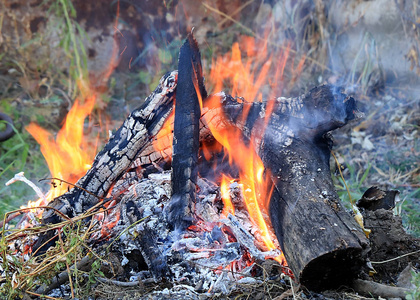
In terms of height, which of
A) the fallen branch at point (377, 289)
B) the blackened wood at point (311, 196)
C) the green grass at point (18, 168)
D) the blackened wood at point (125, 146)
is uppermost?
the green grass at point (18, 168)

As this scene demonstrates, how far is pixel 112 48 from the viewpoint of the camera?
5.84 m

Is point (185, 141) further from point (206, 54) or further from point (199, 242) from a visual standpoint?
point (206, 54)

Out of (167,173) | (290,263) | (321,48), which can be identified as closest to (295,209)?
(290,263)

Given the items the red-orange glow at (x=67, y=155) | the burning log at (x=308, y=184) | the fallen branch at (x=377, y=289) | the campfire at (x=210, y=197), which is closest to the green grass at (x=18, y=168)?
the red-orange glow at (x=67, y=155)

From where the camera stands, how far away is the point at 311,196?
1.95 meters

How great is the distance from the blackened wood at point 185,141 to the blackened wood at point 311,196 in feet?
1.41

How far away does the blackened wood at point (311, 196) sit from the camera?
1752 millimetres

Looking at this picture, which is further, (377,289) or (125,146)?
(125,146)

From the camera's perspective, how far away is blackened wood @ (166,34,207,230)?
2328 mm

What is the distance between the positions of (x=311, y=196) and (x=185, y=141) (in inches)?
32.2

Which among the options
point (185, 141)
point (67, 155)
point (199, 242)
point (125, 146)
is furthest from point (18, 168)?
point (199, 242)

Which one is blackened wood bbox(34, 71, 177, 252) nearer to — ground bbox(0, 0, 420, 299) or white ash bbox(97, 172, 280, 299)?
white ash bbox(97, 172, 280, 299)

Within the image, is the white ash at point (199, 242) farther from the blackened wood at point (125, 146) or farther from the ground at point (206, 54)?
the ground at point (206, 54)

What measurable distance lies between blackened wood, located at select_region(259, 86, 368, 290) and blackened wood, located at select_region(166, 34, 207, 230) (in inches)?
16.9
